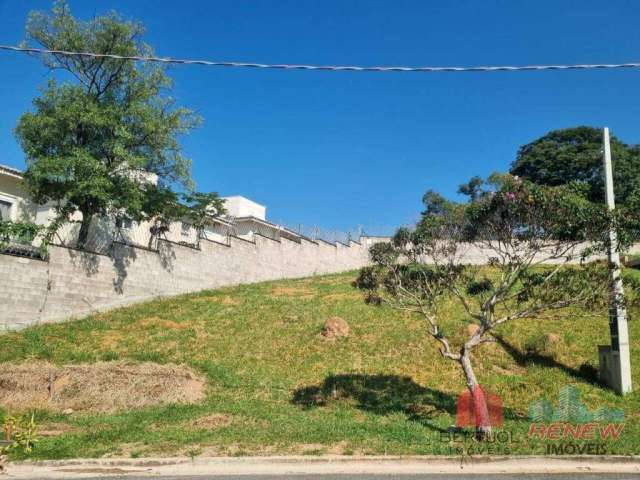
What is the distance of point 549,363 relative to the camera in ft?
44.6

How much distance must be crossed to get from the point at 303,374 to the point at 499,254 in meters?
6.08

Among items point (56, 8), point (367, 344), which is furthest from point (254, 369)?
point (56, 8)

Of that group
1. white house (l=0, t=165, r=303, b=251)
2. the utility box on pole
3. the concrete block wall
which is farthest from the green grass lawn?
white house (l=0, t=165, r=303, b=251)

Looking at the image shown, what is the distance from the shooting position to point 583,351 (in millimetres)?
14148

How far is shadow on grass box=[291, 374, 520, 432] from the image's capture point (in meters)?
11.0

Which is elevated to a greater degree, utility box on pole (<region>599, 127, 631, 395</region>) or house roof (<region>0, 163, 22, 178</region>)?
house roof (<region>0, 163, 22, 178</region>)

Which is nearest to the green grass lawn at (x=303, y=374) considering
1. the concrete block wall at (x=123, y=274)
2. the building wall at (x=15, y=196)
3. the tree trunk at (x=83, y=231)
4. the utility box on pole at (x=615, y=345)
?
the utility box on pole at (x=615, y=345)

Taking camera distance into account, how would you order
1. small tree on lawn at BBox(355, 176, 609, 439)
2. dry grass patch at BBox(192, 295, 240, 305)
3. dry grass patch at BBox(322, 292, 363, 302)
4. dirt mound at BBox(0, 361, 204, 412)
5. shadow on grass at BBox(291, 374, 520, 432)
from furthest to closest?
1. dry grass patch at BBox(322, 292, 363, 302)
2. dry grass patch at BBox(192, 295, 240, 305)
3. dirt mound at BBox(0, 361, 204, 412)
4. shadow on grass at BBox(291, 374, 520, 432)
5. small tree on lawn at BBox(355, 176, 609, 439)

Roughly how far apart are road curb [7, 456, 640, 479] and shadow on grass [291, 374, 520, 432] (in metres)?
2.27

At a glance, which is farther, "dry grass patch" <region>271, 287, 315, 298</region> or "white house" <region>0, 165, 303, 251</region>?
"dry grass patch" <region>271, 287, 315, 298</region>

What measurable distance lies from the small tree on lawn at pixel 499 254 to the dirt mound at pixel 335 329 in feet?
13.2

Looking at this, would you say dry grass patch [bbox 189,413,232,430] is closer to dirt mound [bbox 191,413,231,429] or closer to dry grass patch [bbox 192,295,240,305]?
dirt mound [bbox 191,413,231,429]

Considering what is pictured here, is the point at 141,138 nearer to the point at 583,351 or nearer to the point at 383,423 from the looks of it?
the point at 383,423

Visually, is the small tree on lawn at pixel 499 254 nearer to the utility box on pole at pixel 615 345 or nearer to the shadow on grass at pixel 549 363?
the utility box on pole at pixel 615 345
